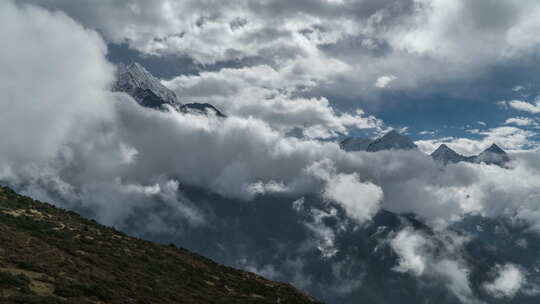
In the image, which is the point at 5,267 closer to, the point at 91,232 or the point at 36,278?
the point at 36,278

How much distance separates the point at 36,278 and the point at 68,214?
4618 cm

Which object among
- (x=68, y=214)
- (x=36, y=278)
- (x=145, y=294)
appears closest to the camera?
(x=36, y=278)

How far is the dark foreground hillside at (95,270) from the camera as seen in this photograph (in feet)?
120

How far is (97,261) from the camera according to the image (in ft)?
165

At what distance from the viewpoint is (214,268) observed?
7362 centimetres

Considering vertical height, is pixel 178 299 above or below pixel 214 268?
below

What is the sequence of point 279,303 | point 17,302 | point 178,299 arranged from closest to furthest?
point 17,302, point 178,299, point 279,303

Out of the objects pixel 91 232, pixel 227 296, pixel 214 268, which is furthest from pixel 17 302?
pixel 214 268

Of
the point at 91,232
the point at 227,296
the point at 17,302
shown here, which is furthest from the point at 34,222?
the point at 17,302

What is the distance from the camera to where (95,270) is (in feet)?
151

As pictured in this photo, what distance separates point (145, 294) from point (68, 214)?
43549 mm

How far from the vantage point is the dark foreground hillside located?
3653cm

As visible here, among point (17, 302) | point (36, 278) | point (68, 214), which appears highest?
point (68, 214)

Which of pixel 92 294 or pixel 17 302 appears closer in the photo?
pixel 17 302
